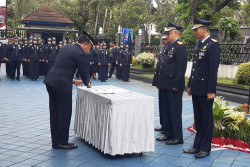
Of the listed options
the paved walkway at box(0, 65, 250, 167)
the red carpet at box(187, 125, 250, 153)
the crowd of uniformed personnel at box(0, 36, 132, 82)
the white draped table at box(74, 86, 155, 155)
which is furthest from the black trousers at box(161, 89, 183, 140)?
the crowd of uniformed personnel at box(0, 36, 132, 82)

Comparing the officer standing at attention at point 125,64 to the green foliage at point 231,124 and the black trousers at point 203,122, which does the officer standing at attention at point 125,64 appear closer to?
the green foliage at point 231,124

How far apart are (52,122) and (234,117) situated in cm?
328

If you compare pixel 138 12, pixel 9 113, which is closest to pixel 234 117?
pixel 9 113

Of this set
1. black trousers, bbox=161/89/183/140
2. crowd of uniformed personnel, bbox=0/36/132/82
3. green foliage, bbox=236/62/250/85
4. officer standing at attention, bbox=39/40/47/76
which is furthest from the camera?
officer standing at attention, bbox=39/40/47/76

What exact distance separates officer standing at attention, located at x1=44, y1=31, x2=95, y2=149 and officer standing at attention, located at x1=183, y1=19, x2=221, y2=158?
1.74 meters

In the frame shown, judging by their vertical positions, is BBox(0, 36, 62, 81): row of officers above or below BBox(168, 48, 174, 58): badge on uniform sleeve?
below

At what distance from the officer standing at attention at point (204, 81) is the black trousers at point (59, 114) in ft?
6.62

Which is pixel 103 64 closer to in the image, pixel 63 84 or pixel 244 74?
pixel 244 74

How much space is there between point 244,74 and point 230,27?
563 centimetres

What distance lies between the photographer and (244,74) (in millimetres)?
12961

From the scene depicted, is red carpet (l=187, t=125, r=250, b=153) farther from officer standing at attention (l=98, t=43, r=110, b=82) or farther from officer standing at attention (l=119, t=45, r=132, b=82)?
officer standing at attention (l=119, t=45, r=132, b=82)

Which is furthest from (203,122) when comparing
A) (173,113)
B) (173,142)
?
(173,142)

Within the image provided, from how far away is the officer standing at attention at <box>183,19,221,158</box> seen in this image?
18.2 ft

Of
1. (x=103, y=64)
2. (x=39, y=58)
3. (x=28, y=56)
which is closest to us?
(x=28, y=56)
